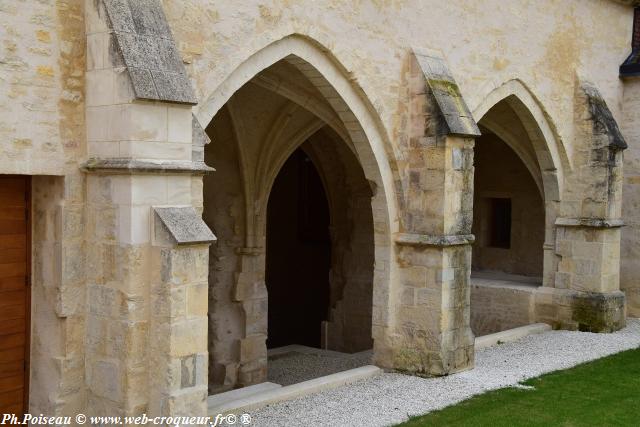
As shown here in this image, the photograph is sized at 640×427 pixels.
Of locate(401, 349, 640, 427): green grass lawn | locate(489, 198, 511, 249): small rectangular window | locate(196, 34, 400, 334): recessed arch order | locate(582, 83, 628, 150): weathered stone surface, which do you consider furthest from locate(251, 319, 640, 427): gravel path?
locate(489, 198, 511, 249): small rectangular window

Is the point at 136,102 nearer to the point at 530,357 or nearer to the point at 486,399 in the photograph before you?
the point at 486,399

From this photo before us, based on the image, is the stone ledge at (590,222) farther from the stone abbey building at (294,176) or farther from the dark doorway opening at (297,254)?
the dark doorway opening at (297,254)

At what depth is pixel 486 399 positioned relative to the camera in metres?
7.25

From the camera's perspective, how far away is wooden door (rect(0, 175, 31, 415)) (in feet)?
17.6

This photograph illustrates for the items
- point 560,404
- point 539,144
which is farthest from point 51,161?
point 539,144

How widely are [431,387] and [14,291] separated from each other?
400 cm

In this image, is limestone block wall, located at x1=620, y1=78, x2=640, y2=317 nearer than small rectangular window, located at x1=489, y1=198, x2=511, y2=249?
Yes

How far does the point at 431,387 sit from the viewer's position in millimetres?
7523

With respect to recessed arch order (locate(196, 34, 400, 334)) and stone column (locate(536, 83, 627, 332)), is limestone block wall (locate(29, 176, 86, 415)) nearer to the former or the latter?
recessed arch order (locate(196, 34, 400, 334))

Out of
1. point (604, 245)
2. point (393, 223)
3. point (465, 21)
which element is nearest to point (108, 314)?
point (393, 223)

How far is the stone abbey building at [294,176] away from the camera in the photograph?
5.12m

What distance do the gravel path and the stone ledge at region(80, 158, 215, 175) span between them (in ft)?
7.35

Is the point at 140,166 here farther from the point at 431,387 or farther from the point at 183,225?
the point at 431,387

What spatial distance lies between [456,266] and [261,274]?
3612mm
